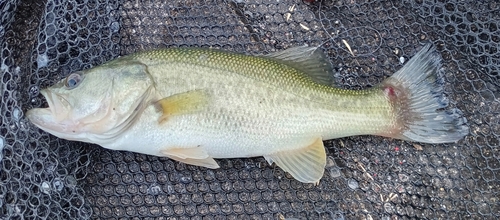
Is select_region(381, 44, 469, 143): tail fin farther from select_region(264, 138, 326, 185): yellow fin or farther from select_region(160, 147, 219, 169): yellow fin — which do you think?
select_region(160, 147, 219, 169): yellow fin

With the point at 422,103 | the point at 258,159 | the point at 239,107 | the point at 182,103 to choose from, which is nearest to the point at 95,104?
the point at 182,103

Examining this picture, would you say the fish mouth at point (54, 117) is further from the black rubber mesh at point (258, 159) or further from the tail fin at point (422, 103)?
the tail fin at point (422, 103)

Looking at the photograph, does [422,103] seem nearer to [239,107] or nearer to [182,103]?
[239,107]

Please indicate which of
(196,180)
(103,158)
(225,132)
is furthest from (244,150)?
(103,158)

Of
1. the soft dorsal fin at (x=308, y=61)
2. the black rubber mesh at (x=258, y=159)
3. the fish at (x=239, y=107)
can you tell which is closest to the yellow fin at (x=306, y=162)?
the fish at (x=239, y=107)

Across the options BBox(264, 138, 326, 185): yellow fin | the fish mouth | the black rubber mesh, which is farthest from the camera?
the black rubber mesh

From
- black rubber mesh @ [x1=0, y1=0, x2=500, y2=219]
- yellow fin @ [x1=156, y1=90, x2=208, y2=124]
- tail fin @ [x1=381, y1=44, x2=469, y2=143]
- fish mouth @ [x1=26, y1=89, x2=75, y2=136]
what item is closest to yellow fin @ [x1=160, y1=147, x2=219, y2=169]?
yellow fin @ [x1=156, y1=90, x2=208, y2=124]

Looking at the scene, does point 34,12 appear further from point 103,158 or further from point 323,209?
point 323,209
